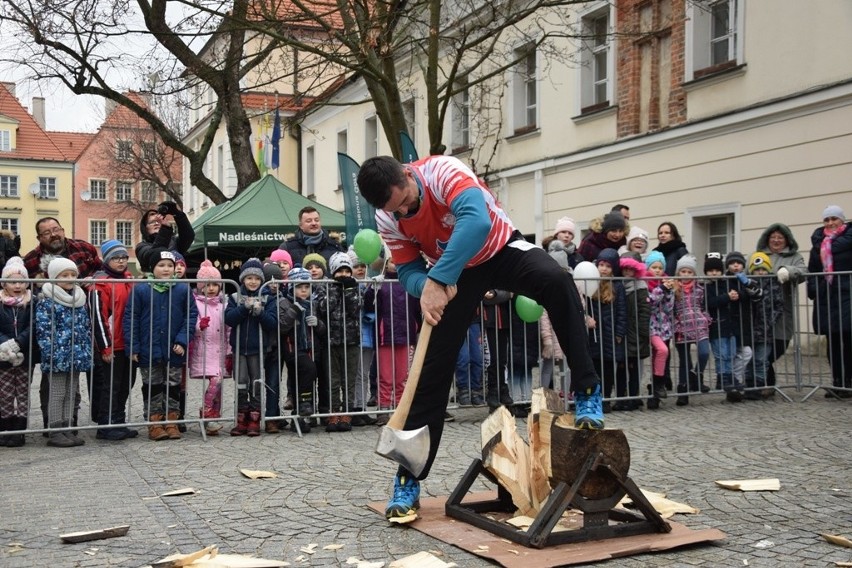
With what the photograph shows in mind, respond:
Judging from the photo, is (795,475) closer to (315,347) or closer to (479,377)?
(479,377)

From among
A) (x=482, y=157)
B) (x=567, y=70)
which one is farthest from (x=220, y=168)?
(x=567, y=70)

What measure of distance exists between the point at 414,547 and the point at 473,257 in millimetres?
1437

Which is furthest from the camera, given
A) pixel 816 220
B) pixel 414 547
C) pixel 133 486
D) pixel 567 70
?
pixel 567 70

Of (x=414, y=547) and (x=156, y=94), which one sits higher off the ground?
(x=156, y=94)

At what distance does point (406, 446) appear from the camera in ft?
15.8

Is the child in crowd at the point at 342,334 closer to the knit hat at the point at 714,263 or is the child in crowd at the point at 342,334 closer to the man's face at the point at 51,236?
the man's face at the point at 51,236

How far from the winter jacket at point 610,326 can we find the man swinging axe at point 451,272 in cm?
491

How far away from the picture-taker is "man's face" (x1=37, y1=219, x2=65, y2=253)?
9312 millimetres

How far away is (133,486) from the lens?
616 cm

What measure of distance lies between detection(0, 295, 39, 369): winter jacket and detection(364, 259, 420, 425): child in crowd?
3005 millimetres

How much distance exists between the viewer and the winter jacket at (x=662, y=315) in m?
10.1

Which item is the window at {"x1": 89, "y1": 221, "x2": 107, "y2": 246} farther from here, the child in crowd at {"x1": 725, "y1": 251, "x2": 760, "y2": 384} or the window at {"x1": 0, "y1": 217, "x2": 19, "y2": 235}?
the child in crowd at {"x1": 725, "y1": 251, "x2": 760, "y2": 384}

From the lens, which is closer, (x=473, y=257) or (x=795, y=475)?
(x=473, y=257)

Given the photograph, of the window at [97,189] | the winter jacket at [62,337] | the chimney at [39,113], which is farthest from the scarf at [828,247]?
the chimney at [39,113]
